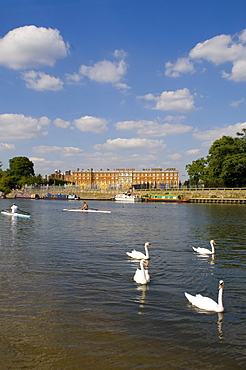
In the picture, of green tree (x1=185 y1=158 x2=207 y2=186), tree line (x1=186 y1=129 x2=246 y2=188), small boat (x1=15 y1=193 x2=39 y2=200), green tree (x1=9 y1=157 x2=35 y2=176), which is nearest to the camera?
tree line (x1=186 y1=129 x2=246 y2=188)

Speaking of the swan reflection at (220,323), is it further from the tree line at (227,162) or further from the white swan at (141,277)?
the tree line at (227,162)

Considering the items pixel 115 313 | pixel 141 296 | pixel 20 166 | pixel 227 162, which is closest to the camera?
pixel 115 313

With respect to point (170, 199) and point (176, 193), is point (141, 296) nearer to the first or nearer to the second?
point (170, 199)

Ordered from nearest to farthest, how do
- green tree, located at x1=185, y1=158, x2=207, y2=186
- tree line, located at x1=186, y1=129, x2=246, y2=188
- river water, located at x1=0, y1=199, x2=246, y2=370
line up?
river water, located at x1=0, y1=199, x2=246, y2=370 → tree line, located at x1=186, y1=129, x2=246, y2=188 → green tree, located at x1=185, y1=158, x2=207, y2=186

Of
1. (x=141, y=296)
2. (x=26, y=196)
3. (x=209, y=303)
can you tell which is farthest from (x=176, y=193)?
(x=209, y=303)

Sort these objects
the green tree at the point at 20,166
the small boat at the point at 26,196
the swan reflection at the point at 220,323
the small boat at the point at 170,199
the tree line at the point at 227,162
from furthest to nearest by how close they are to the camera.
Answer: the green tree at the point at 20,166 < the small boat at the point at 26,196 < the small boat at the point at 170,199 < the tree line at the point at 227,162 < the swan reflection at the point at 220,323

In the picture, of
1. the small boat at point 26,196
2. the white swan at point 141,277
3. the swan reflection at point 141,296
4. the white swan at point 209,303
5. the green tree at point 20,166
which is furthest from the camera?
the green tree at point 20,166

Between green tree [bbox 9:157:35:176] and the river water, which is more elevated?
green tree [bbox 9:157:35:176]

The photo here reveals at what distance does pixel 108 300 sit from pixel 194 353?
12.4ft

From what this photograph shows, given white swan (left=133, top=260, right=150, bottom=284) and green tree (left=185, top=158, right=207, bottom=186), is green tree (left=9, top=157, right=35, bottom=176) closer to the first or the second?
green tree (left=185, top=158, right=207, bottom=186)

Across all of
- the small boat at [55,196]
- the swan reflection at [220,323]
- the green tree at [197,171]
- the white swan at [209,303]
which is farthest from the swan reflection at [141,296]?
the small boat at [55,196]

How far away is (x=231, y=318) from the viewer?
31.3 ft

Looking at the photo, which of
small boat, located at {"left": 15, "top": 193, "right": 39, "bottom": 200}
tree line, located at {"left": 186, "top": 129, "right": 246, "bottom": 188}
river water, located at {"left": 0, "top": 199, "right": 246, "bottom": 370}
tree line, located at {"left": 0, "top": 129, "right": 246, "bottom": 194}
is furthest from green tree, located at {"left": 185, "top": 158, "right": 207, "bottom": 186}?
river water, located at {"left": 0, "top": 199, "right": 246, "bottom": 370}

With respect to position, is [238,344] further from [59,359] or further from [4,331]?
[4,331]
